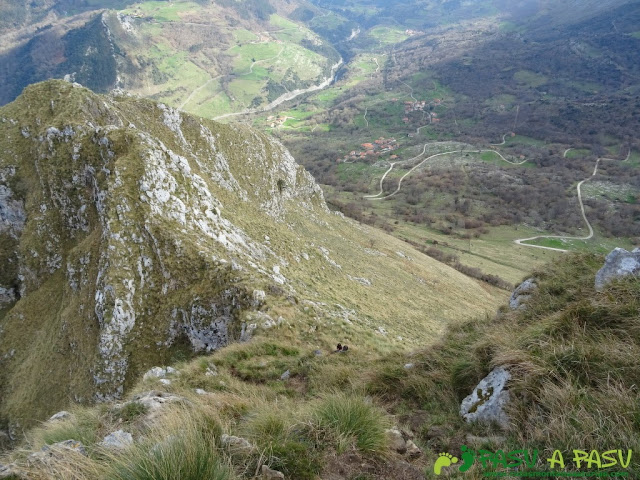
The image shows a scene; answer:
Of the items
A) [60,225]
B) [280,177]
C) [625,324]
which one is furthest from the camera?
[280,177]

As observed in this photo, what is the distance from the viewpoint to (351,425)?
6.03 metres

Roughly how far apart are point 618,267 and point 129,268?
21.9 m

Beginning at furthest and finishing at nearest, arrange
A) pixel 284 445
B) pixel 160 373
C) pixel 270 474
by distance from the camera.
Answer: pixel 160 373 < pixel 284 445 < pixel 270 474

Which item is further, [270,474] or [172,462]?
[270,474]

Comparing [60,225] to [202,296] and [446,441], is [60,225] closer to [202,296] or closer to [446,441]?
[202,296]

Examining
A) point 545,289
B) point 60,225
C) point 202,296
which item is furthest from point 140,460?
point 60,225

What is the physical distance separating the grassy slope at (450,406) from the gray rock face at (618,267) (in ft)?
1.60

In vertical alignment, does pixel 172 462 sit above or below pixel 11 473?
above

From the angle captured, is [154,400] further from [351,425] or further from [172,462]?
[351,425]

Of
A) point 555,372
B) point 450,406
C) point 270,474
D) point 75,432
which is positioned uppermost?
point 270,474

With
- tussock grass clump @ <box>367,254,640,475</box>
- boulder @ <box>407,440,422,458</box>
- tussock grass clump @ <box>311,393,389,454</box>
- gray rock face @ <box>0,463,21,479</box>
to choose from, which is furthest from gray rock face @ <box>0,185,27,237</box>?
boulder @ <box>407,440,422,458</box>

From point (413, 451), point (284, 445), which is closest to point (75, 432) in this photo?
point (284, 445)

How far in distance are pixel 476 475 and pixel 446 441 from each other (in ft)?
5.03

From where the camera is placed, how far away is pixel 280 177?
51.1m
